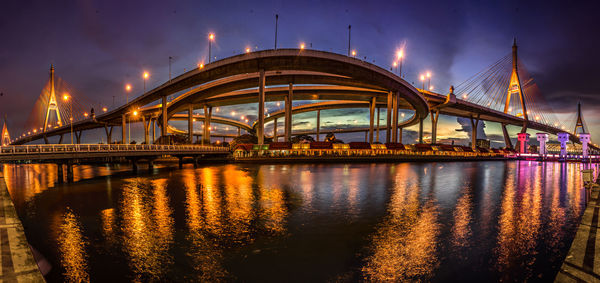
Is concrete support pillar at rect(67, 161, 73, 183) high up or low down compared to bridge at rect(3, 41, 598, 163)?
down

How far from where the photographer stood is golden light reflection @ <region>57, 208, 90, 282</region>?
5.64m

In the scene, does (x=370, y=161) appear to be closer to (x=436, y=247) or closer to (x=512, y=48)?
(x=436, y=247)

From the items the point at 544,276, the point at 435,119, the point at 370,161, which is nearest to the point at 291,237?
the point at 544,276

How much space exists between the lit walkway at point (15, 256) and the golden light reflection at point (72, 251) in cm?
91

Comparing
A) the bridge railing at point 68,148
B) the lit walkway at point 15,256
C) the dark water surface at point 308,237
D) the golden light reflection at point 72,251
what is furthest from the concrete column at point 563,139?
the lit walkway at point 15,256

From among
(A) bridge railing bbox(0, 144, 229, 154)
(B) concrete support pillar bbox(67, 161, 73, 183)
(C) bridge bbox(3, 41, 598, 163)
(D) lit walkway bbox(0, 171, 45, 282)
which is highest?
(C) bridge bbox(3, 41, 598, 163)

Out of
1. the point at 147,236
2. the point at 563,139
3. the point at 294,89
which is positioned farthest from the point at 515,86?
the point at 147,236

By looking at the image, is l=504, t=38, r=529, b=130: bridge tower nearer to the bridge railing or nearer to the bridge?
the bridge

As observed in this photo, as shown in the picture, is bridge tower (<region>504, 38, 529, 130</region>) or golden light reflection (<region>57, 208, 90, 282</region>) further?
bridge tower (<region>504, 38, 529, 130</region>)

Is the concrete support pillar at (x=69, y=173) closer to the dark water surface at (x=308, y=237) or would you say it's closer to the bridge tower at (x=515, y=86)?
the dark water surface at (x=308, y=237)

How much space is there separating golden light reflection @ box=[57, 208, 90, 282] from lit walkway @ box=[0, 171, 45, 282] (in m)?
0.91

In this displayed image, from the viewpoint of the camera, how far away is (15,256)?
198 inches

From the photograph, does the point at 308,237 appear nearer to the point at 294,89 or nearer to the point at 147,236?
the point at 147,236

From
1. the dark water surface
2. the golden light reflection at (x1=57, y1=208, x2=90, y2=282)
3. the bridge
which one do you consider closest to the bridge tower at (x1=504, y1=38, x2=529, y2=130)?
the bridge
